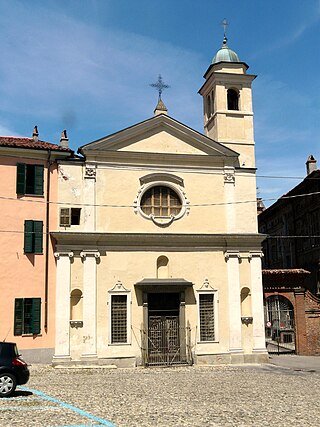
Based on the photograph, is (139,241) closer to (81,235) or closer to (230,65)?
(81,235)

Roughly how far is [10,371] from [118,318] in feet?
29.8

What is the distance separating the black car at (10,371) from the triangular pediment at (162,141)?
1130 cm

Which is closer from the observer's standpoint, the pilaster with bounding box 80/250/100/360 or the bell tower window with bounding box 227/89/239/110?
the pilaster with bounding box 80/250/100/360

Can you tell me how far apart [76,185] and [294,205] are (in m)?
17.7

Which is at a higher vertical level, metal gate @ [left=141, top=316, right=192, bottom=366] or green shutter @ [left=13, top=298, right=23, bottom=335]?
green shutter @ [left=13, top=298, right=23, bottom=335]

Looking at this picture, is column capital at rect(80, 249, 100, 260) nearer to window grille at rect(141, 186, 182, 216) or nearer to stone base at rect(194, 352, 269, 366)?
window grille at rect(141, 186, 182, 216)

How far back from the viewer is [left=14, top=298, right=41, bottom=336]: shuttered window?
20.2m

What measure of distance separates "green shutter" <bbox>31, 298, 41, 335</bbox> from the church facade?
0.76 m

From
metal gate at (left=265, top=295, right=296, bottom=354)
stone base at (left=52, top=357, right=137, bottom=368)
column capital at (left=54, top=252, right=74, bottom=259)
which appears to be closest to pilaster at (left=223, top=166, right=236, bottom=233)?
metal gate at (left=265, top=295, right=296, bottom=354)

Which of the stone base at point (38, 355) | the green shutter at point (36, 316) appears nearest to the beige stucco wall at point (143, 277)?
the stone base at point (38, 355)

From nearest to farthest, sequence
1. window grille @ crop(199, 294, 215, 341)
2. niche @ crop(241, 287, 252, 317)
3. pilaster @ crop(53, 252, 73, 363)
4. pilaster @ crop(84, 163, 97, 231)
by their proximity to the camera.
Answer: pilaster @ crop(53, 252, 73, 363), pilaster @ crop(84, 163, 97, 231), window grille @ crop(199, 294, 215, 341), niche @ crop(241, 287, 252, 317)

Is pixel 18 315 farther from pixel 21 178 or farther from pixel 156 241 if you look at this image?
pixel 156 241

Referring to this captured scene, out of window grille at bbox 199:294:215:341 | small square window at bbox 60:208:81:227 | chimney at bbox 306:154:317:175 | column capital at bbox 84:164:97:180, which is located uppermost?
chimney at bbox 306:154:317:175

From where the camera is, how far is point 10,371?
12.7 m
